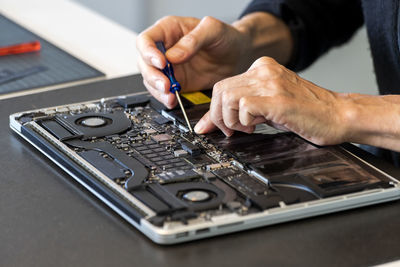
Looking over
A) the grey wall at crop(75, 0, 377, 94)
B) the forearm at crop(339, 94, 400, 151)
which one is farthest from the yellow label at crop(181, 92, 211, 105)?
the grey wall at crop(75, 0, 377, 94)

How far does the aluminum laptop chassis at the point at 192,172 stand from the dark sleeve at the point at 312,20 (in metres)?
0.65

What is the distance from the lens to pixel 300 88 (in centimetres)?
108

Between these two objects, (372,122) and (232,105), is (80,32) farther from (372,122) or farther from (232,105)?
(372,122)

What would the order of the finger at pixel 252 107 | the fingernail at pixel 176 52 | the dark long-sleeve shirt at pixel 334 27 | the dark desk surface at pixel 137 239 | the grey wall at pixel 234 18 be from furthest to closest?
the grey wall at pixel 234 18
the dark long-sleeve shirt at pixel 334 27
the fingernail at pixel 176 52
the finger at pixel 252 107
the dark desk surface at pixel 137 239

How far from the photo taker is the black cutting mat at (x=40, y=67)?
148cm

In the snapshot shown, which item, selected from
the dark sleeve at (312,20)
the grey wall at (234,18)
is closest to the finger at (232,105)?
the dark sleeve at (312,20)

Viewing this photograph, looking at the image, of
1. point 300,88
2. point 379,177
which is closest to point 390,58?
point 300,88

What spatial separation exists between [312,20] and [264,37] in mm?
174

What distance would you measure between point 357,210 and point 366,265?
0.43ft

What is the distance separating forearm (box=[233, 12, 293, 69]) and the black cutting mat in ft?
1.13

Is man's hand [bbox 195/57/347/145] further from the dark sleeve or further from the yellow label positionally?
the dark sleeve

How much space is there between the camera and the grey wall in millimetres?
2838

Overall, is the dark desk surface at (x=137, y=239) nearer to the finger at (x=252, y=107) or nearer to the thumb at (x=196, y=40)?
the finger at (x=252, y=107)

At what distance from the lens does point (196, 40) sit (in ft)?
4.42
